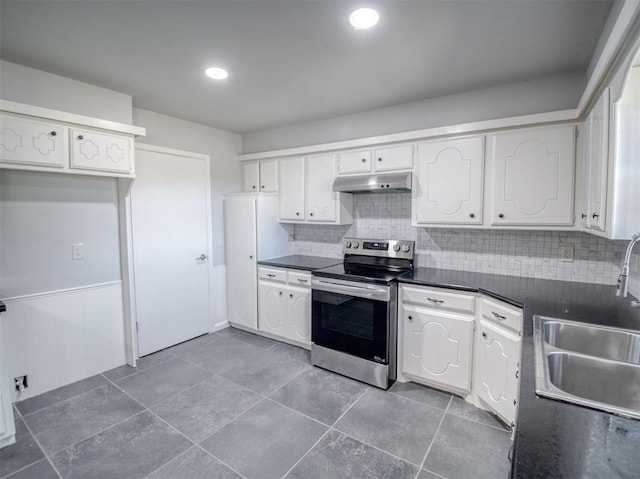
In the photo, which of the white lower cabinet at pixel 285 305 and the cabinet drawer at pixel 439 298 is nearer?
the cabinet drawer at pixel 439 298

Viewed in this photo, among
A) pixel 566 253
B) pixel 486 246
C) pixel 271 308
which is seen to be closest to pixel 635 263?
pixel 566 253

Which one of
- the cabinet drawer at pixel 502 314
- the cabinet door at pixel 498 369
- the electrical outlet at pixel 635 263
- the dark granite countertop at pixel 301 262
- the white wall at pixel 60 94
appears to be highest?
the white wall at pixel 60 94

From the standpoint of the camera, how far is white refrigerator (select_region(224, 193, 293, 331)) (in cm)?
359

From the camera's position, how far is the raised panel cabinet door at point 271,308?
3432 mm

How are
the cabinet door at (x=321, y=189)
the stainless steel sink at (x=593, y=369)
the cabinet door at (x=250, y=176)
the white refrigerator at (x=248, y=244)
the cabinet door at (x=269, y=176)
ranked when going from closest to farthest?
the stainless steel sink at (x=593, y=369)
the cabinet door at (x=321, y=189)
the white refrigerator at (x=248, y=244)
the cabinet door at (x=269, y=176)
the cabinet door at (x=250, y=176)

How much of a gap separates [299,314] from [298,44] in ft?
7.84

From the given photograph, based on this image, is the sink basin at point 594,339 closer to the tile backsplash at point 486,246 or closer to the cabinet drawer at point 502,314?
the cabinet drawer at point 502,314

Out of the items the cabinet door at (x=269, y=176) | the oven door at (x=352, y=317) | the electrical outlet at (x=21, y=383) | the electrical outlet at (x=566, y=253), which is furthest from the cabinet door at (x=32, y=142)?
the electrical outlet at (x=566, y=253)

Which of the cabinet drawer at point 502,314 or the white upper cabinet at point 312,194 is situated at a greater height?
the white upper cabinet at point 312,194

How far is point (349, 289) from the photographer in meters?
2.69

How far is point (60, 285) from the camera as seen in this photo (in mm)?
2605

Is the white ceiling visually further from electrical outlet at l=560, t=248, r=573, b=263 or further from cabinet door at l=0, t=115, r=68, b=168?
electrical outlet at l=560, t=248, r=573, b=263

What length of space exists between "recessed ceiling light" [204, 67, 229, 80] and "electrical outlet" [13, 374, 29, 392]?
2704 mm

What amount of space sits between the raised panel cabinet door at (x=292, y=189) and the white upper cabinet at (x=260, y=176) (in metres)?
0.12
